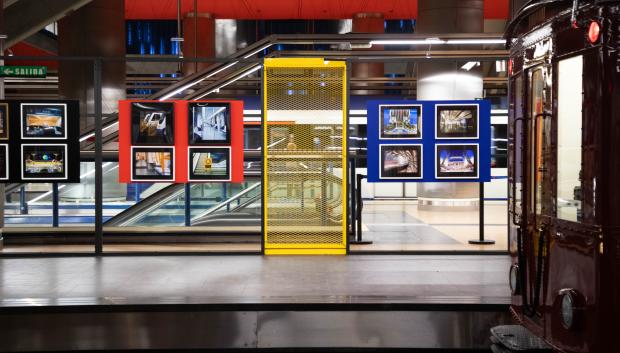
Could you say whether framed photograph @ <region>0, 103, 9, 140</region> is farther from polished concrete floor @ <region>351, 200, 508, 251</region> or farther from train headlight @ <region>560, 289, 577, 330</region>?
train headlight @ <region>560, 289, 577, 330</region>

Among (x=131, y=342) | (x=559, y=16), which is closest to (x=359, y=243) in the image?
(x=131, y=342)

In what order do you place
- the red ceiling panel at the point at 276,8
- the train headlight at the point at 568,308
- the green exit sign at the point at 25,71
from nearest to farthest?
the train headlight at the point at 568,308 < the green exit sign at the point at 25,71 < the red ceiling panel at the point at 276,8

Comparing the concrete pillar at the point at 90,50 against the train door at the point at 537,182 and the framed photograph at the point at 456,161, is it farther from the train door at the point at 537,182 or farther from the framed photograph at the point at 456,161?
the train door at the point at 537,182

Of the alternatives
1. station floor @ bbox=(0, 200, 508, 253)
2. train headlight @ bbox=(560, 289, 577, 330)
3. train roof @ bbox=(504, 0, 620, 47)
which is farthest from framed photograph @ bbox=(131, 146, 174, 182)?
train headlight @ bbox=(560, 289, 577, 330)

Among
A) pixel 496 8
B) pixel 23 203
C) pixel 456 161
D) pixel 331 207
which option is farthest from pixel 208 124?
pixel 496 8

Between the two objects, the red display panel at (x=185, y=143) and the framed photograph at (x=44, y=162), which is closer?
the framed photograph at (x=44, y=162)

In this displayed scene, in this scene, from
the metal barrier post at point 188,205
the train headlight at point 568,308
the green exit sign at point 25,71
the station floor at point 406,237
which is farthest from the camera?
the metal barrier post at point 188,205

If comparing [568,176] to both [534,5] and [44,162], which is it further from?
[44,162]

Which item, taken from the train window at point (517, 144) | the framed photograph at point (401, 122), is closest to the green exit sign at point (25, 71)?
the framed photograph at point (401, 122)

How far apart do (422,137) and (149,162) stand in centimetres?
357

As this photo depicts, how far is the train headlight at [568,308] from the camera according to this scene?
14.1 ft

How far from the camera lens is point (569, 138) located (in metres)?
4.56

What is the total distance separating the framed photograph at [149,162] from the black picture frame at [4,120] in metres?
1.60

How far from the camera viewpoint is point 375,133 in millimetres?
A: 8922
